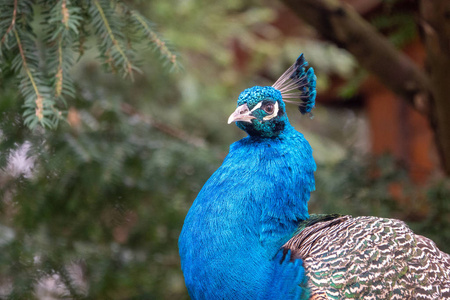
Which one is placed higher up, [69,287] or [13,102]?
[13,102]

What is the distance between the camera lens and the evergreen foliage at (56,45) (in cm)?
170

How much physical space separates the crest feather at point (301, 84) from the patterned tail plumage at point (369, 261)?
0.42 m

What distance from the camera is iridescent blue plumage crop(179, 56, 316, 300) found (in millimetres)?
1534

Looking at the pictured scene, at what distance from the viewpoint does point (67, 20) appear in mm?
1681

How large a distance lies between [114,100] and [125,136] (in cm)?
20

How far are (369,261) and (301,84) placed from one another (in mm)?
625

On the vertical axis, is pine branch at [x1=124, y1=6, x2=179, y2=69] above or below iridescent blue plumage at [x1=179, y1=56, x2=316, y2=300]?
above

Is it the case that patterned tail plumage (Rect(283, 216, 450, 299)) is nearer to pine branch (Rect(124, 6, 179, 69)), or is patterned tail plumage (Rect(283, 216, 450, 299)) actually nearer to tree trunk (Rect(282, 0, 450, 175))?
pine branch (Rect(124, 6, 179, 69))

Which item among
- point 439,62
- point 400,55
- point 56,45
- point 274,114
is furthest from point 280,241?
point 400,55

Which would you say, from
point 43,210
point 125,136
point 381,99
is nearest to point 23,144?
point 43,210

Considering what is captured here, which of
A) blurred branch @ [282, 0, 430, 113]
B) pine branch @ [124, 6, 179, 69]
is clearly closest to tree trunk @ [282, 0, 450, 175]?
blurred branch @ [282, 0, 430, 113]

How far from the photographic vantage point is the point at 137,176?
9.37ft

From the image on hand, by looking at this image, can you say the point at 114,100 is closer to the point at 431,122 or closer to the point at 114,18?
the point at 114,18

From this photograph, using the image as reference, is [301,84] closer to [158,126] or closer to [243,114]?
[243,114]
